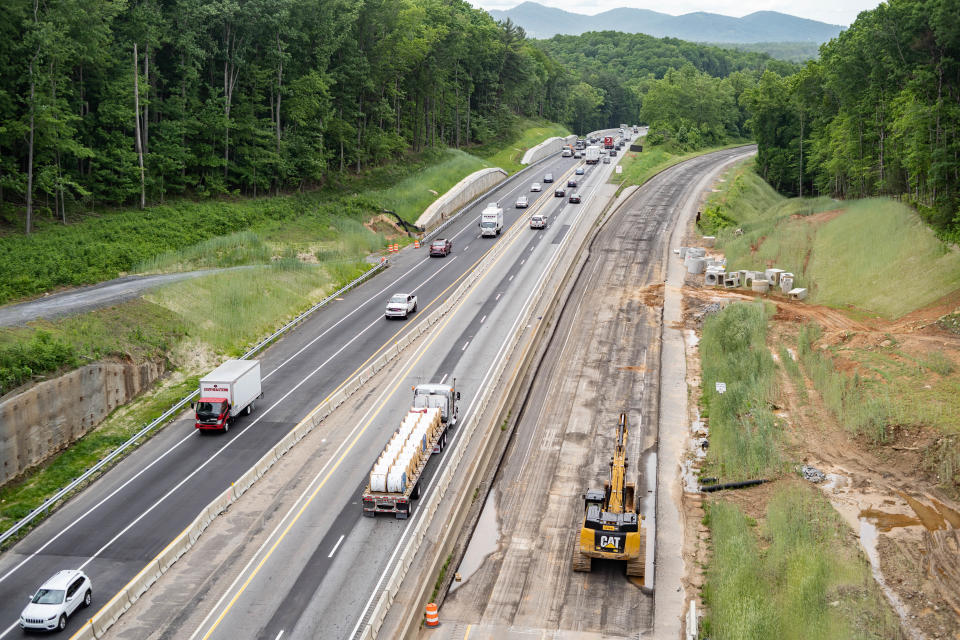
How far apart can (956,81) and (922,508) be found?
41518 mm

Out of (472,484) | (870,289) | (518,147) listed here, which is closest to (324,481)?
(472,484)

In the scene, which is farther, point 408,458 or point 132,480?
point 132,480

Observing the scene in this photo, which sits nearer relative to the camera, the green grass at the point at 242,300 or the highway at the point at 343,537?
the highway at the point at 343,537

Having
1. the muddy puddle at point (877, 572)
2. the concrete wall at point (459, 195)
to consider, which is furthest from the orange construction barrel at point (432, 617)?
the concrete wall at point (459, 195)

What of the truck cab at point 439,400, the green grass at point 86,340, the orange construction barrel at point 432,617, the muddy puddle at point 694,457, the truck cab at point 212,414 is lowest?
the orange construction barrel at point 432,617

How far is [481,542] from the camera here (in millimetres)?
32906

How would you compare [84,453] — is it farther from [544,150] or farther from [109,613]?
[544,150]

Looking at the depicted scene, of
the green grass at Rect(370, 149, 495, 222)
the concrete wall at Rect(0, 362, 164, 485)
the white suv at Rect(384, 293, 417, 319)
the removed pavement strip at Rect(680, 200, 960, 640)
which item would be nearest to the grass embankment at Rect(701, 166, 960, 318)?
the removed pavement strip at Rect(680, 200, 960, 640)

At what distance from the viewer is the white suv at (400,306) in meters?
57.1

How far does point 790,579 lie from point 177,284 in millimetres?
40539

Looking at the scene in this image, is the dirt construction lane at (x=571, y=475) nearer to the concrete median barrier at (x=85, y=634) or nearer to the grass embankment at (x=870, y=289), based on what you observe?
the grass embankment at (x=870, y=289)

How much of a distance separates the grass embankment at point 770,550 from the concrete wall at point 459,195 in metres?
47.0

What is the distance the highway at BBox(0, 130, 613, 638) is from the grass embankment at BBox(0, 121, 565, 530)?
7.38ft

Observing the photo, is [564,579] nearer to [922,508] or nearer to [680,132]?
[922,508]
